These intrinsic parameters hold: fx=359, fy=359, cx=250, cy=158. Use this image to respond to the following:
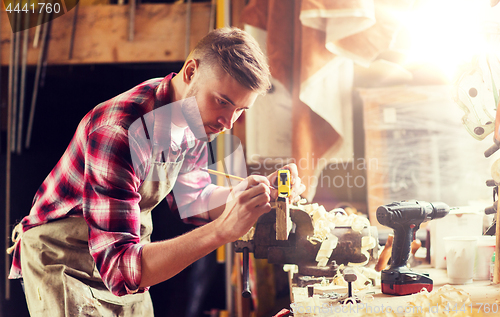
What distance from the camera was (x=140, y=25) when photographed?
1.30m

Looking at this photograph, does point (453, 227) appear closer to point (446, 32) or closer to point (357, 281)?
point (357, 281)

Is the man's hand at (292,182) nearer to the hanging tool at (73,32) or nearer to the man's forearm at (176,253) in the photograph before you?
the man's forearm at (176,253)

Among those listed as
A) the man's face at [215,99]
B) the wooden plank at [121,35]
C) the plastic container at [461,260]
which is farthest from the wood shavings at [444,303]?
the wooden plank at [121,35]

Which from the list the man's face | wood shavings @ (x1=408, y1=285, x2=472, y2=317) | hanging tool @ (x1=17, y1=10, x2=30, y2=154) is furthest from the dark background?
wood shavings @ (x1=408, y1=285, x2=472, y2=317)

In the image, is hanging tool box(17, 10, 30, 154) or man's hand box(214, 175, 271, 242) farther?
hanging tool box(17, 10, 30, 154)

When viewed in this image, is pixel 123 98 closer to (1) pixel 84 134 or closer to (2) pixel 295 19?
(1) pixel 84 134

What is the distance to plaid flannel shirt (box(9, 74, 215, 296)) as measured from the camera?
2.24 feet

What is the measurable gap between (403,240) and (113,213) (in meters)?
0.67

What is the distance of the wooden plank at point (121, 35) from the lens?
1.26 meters

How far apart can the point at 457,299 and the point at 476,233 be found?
1.14ft

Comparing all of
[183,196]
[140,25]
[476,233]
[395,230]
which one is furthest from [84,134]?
[476,233]

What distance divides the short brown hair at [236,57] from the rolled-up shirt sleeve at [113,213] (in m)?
0.27

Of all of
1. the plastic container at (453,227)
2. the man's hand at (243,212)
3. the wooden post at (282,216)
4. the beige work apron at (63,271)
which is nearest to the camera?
the man's hand at (243,212)

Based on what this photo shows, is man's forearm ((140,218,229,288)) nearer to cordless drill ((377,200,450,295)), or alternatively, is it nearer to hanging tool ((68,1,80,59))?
cordless drill ((377,200,450,295))
